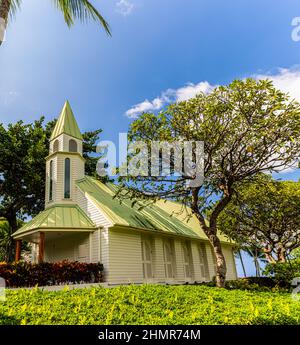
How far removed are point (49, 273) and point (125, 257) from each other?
373 cm

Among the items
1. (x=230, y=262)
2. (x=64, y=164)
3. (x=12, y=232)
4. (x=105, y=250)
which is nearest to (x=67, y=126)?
(x=64, y=164)

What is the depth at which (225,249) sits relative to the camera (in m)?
26.2

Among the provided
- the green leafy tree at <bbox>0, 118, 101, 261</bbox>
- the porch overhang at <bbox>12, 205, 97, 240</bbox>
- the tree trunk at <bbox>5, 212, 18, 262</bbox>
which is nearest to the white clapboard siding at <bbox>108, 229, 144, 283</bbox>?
the porch overhang at <bbox>12, 205, 97, 240</bbox>

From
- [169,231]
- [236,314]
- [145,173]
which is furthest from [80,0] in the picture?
[169,231]

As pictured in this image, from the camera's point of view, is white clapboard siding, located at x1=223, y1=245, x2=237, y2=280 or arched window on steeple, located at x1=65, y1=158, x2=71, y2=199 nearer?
arched window on steeple, located at x1=65, y1=158, x2=71, y2=199

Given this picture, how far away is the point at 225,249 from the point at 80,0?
71.0 feet

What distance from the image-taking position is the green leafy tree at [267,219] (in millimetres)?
22930

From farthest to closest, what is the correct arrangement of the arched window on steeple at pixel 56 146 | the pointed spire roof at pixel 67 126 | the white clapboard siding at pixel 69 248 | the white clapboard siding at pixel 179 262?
the pointed spire roof at pixel 67 126
the arched window on steeple at pixel 56 146
the white clapboard siding at pixel 179 262
the white clapboard siding at pixel 69 248

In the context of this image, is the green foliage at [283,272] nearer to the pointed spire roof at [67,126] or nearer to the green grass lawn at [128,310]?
the green grass lawn at [128,310]

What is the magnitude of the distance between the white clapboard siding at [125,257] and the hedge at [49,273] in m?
0.70

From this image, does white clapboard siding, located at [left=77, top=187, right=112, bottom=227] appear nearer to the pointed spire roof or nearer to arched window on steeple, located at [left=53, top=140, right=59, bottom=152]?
arched window on steeple, located at [left=53, top=140, right=59, bottom=152]

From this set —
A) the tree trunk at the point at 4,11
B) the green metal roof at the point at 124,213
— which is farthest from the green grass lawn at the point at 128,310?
the tree trunk at the point at 4,11

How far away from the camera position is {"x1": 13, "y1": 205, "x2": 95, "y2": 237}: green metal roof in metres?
15.1

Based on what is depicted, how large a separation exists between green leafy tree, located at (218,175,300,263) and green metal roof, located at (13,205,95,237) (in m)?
10.8
